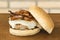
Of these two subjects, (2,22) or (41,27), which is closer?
(41,27)

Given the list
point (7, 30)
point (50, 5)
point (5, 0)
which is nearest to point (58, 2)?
point (50, 5)

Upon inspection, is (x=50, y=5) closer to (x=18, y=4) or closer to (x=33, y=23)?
(x=18, y=4)

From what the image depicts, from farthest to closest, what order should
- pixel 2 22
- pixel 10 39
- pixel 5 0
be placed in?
pixel 5 0
pixel 2 22
pixel 10 39

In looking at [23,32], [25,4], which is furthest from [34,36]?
[25,4]

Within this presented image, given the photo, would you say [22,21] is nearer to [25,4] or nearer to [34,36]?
[34,36]

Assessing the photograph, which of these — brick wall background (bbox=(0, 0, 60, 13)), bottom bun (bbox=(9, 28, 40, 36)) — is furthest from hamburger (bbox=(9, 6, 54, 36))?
brick wall background (bbox=(0, 0, 60, 13))

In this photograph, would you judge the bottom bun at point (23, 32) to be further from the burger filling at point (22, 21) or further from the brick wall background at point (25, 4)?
the brick wall background at point (25, 4)

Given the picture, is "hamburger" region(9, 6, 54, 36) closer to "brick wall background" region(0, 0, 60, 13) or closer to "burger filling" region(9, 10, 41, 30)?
"burger filling" region(9, 10, 41, 30)
